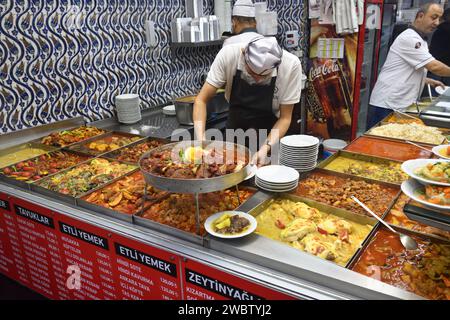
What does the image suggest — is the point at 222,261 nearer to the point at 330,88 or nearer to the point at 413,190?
the point at 413,190

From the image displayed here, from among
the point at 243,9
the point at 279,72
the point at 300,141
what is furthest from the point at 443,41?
the point at 300,141

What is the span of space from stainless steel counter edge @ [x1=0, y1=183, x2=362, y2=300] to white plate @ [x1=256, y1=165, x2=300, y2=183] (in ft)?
1.98

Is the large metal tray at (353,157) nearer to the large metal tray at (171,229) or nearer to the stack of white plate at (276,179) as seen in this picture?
the stack of white plate at (276,179)

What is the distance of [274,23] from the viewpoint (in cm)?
538

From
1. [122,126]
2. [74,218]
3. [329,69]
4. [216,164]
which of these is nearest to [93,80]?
[122,126]

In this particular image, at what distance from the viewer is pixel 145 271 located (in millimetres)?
1806

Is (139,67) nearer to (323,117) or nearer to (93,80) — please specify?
(93,80)

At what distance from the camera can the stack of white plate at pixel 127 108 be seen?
150 inches

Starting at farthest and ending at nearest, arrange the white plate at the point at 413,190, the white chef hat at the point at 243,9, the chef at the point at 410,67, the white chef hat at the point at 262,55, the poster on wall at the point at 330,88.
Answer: the poster on wall at the point at 330,88
the chef at the point at 410,67
the white chef hat at the point at 243,9
the white chef hat at the point at 262,55
the white plate at the point at 413,190

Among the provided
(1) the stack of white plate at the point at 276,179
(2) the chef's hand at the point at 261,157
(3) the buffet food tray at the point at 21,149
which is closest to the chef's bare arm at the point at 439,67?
(2) the chef's hand at the point at 261,157

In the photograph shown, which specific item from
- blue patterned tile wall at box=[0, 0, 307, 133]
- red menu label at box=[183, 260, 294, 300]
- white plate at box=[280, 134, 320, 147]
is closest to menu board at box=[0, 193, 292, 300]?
red menu label at box=[183, 260, 294, 300]

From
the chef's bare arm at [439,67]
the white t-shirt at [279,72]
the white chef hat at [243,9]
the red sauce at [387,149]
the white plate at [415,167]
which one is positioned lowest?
the red sauce at [387,149]

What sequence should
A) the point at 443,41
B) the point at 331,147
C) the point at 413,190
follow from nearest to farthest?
the point at 413,190 < the point at 331,147 < the point at 443,41

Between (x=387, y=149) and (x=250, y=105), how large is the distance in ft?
3.70
